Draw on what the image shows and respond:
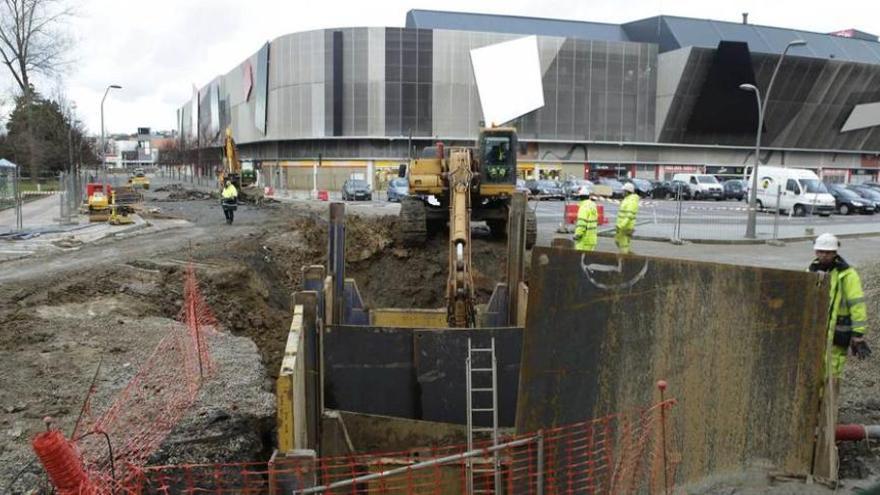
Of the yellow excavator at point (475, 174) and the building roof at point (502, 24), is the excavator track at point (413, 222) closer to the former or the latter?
the yellow excavator at point (475, 174)

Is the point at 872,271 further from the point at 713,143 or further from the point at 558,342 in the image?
the point at 713,143

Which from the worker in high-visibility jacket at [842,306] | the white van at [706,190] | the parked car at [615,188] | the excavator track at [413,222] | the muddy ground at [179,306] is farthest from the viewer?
the parked car at [615,188]

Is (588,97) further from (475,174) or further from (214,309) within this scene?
(214,309)

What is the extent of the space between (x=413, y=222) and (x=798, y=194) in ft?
69.6

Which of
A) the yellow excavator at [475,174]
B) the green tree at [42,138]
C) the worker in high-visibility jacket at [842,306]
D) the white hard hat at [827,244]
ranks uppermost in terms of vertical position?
the green tree at [42,138]

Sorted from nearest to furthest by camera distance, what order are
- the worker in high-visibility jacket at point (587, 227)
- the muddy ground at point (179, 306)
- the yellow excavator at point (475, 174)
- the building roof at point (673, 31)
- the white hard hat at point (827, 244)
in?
the white hard hat at point (827, 244) < the muddy ground at point (179, 306) < the worker in high-visibility jacket at point (587, 227) < the yellow excavator at point (475, 174) < the building roof at point (673, 31)

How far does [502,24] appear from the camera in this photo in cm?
6241

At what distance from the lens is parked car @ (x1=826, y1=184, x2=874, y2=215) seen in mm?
30719

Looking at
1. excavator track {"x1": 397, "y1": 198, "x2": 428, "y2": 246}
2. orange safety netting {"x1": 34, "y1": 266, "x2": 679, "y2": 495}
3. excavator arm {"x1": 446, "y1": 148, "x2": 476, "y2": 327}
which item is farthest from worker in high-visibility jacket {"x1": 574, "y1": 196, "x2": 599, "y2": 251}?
orange safety netting {"x1": 34, "y1": 266, "x2": 679, "y2": 495}

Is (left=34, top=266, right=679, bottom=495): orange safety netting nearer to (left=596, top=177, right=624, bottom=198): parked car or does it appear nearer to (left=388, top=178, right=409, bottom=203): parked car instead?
(left=388, top=178, right=409, bottom=203): parked car

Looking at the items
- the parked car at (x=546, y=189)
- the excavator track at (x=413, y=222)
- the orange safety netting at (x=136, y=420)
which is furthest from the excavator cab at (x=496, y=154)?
the parked car at (x=546, y=189)

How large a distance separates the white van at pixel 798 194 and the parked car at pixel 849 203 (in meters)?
1.61

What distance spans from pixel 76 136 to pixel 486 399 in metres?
51.7

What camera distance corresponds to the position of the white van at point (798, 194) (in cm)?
2894
